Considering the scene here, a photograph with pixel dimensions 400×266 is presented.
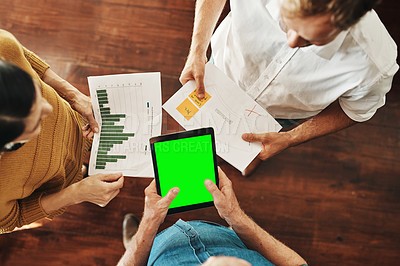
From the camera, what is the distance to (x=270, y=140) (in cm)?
105

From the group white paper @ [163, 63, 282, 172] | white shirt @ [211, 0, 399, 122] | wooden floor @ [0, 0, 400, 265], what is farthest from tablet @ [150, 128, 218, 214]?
wooden floor @ [0, 0, 400, 265]

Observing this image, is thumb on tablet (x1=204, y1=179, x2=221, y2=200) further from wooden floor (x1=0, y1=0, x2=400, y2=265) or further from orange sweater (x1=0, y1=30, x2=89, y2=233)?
wooden floor (x1=0, y1=0, x2=400, y2=265)

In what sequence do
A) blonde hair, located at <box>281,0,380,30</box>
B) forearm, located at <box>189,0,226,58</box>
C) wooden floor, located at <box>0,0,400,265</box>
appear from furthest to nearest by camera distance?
wooden floor, located at <box>0,0,400,265</box> → forearm, located at <box>189,0,226,58</box> → blonde hair, located at <box>281,0,380,30</box>

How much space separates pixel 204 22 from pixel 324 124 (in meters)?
0.54

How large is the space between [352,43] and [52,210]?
3.37 ft

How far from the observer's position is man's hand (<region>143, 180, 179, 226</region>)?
91 cm

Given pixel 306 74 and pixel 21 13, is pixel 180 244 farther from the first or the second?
pixel 21 13

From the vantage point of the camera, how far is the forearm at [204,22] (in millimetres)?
1010

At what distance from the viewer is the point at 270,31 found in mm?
902

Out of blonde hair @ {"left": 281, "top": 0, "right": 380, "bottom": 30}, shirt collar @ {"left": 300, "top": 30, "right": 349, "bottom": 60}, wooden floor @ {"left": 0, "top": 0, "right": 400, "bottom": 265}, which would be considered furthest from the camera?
wooden floor @ {"left": 0, "top": 0, "right": 400, "bottom": 265}

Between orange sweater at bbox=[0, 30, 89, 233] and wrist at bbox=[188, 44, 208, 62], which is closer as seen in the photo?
orange sweater at bbox=[0, 30, 89, 233]

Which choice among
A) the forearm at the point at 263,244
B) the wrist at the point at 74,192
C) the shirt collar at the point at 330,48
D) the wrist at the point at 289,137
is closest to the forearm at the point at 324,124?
the wrist at the point at 289,137

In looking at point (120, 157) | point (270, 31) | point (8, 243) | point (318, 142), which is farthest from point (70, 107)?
point (318, 142)

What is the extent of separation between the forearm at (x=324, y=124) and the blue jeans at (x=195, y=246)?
1.39 ft
